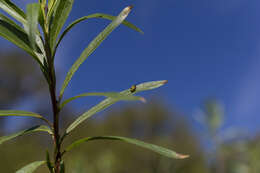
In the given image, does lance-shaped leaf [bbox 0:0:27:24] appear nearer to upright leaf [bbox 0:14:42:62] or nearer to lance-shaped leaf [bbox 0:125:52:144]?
upright leaf [bbox 0:14:42:62]

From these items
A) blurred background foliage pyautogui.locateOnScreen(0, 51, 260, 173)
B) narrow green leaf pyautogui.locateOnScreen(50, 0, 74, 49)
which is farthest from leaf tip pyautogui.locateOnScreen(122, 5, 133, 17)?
blurred background foliage pyautogui.locateOnScreen(0, 51, 260, 173)

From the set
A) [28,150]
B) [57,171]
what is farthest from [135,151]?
[57,171]

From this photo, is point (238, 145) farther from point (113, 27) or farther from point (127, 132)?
point (127, 132)

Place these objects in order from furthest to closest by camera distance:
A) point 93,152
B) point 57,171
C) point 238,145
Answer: point 93,152 < point 238,145 < point 57,171

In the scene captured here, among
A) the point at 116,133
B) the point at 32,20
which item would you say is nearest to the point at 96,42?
the point at 32,20

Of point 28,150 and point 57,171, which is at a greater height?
point 57,171

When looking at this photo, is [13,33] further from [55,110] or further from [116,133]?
[116,133]
